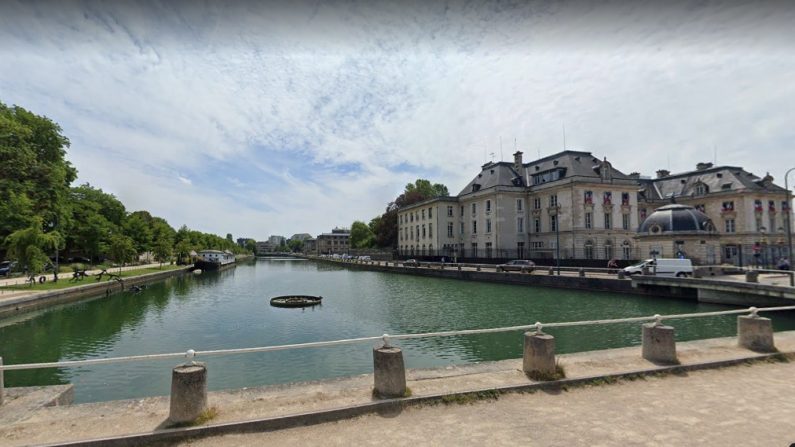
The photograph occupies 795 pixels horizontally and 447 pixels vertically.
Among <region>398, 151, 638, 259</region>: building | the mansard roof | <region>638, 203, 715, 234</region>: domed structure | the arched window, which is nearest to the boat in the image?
<region>398, 151, 638, 259</region>: building

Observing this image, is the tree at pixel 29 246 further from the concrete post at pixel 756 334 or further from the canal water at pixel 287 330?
the concrete post at pixel 756 334

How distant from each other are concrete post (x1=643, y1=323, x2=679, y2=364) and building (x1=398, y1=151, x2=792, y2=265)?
44.0 m

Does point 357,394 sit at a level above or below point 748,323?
below

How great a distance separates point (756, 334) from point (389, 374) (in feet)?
28.3

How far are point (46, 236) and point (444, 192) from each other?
81463 millimetres

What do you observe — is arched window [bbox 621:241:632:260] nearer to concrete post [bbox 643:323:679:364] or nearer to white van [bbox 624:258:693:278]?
white van [bbox 624:258:693:278]

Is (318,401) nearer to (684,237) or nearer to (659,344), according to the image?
(659,344)

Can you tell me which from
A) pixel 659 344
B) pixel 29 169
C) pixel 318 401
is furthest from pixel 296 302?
pixel 29 169

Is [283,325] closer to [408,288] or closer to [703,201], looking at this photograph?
[408,288]

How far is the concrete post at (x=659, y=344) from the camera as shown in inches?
305

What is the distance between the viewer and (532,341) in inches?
277

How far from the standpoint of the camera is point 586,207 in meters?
51.4

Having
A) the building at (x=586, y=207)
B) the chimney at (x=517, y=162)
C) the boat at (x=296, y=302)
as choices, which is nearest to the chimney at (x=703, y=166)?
the building at (x=586, y=207)

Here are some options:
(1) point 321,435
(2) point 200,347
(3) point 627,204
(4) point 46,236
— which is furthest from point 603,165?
(4) point 46,236
